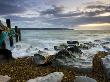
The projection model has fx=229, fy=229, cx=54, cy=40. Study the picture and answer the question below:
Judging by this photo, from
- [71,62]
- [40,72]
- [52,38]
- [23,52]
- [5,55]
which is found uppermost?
[5,55]

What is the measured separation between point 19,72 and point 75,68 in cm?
229

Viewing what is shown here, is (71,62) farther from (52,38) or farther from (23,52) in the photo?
(52,38)

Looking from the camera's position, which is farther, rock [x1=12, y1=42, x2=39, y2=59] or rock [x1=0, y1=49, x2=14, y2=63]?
rock [x1=12, y1=42, x2=39, y2=59]

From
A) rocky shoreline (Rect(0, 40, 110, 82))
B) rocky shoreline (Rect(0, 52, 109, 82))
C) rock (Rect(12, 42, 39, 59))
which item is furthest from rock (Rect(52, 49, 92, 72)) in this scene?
rock (Rect(12, 42, 39, 59))

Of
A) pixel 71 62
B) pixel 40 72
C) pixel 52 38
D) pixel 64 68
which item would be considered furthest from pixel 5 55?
pixel 52 38

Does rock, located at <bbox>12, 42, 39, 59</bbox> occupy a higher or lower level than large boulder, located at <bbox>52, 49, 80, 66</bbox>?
lower

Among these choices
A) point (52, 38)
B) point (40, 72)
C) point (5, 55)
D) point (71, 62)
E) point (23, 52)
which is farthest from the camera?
point (52, 38)

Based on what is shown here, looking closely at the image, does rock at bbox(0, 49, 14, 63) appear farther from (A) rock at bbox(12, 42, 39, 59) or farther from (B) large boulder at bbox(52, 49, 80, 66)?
(A) rock at bbox(12, 42, 39, 59)

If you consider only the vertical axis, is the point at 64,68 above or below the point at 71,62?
below

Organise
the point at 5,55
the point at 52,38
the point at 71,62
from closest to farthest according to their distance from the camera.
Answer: the point at 5,55 < the point at 71,62 < the point at 52,38

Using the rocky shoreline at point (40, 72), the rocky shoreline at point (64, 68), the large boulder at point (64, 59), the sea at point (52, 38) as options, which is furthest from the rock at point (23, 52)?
the large boulder at point (64, 59)

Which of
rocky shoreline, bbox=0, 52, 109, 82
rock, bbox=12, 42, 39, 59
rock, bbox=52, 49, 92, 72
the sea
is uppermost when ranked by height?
rock, bbox=52, 49, 92, 72

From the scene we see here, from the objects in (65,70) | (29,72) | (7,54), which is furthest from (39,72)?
(7,54)

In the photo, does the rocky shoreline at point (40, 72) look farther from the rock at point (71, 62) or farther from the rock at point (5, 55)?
the rock at point (5, 55)
